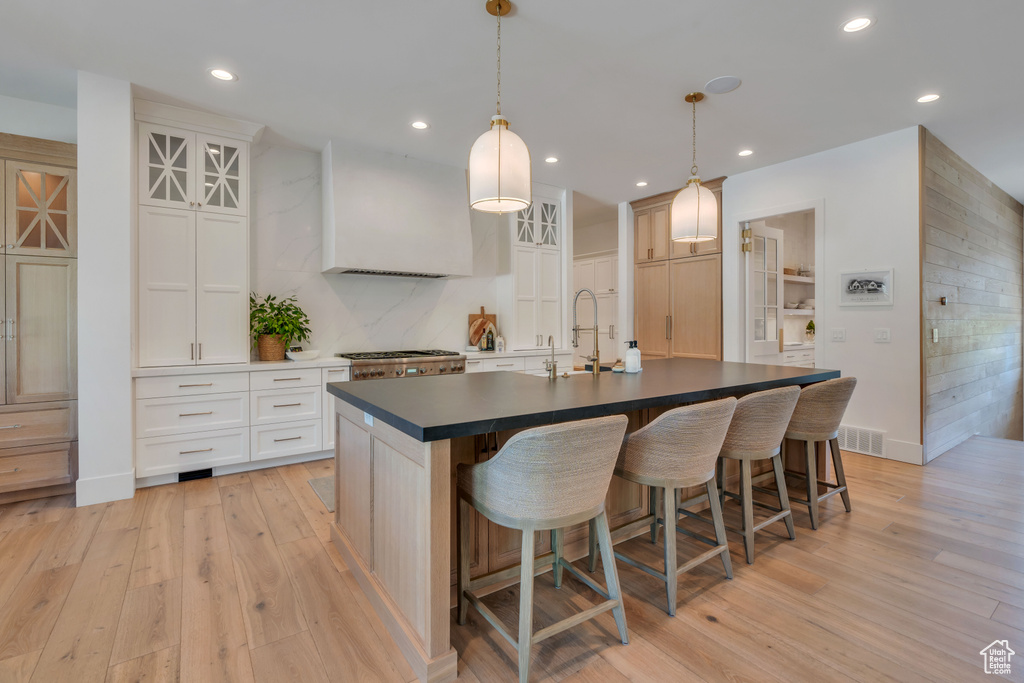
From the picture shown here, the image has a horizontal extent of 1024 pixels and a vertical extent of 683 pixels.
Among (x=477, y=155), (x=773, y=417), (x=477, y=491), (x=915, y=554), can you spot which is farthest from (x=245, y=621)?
(x=915, y=554)

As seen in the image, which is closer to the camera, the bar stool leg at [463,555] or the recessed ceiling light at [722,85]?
the bar stool leg at [463,555]

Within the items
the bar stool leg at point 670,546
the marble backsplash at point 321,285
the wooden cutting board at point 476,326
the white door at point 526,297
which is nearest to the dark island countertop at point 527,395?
the bar stool leg at point 670,546

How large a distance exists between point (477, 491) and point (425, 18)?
2316 mm

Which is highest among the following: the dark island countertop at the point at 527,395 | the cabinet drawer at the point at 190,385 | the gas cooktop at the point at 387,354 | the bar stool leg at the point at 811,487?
the gas cooktop at the point at 387,354

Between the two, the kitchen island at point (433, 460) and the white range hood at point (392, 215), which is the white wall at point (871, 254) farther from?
the white range hood at point (392, 215)

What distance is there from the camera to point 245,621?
5.90ft

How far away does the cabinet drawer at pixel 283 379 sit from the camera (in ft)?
11.9

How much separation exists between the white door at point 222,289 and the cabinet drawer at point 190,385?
0.17 metres

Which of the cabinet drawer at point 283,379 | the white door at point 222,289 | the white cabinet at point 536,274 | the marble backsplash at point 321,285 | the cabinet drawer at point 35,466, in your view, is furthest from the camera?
the white cabinet at point 536,274

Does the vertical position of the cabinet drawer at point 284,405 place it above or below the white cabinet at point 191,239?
below

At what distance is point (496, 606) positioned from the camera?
190cm

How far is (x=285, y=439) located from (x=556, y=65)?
3.30 meters

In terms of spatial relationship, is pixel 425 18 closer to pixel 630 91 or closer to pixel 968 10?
pixel 630 91

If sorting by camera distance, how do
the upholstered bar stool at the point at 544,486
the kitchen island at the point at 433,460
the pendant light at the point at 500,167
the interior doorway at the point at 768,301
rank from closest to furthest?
the upholstered bar stool at the point at 544,486, the kitchen island at the point at 433,460, the pendant light at the point at 500,167, the interior doorway at the point at 768,301
